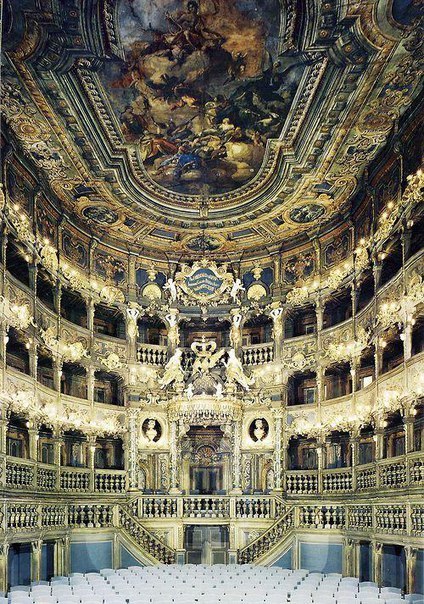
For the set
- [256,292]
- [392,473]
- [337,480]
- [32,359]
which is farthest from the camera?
[256,292]

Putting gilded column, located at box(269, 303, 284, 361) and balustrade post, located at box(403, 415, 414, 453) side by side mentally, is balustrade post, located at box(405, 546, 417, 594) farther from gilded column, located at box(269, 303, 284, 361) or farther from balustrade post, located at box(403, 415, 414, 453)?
gilded column, located at box(269, 303, 284, 361)

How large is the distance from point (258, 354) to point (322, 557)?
8676 mm

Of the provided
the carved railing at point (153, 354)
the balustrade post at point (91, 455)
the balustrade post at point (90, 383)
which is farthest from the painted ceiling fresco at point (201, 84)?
the balustrade post at point (91, 455)

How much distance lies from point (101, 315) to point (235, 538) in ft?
35.3

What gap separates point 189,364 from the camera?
30.8 m

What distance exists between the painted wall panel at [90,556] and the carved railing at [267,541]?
16.2ft

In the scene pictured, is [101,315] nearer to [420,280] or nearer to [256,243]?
[256,243]

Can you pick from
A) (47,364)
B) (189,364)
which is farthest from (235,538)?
(47,364)

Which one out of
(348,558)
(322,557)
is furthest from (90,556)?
(348,558)

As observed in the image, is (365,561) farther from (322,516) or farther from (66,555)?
(66,555)

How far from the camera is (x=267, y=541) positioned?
1037 inches

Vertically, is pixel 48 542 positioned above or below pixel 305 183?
below

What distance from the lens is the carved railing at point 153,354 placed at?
30.1 m

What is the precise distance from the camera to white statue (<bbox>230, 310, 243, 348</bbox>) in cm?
3022
